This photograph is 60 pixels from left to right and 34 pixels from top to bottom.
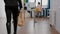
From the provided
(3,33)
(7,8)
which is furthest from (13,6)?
(3,33)

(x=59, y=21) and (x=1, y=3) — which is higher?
(x=1, y=3)

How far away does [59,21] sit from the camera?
5.61m

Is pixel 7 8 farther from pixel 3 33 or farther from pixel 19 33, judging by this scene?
pixel 19 33

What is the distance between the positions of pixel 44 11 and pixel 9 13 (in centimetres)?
1041

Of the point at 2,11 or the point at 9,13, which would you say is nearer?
the point at 9,13

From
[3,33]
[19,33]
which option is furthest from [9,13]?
[19,33]

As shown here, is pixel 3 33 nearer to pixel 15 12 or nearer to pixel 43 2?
pixel 15 12

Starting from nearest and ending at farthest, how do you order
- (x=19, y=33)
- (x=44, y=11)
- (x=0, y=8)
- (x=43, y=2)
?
(x=19, y=33)
(x=0, y=8)
(x=44, y=11)
(x=43, y=2)

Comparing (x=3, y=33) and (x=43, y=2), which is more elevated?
(x=43, y=2)

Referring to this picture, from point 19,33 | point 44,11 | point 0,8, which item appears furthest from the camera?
point 44,11

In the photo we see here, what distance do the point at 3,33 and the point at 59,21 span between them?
2.08 meters

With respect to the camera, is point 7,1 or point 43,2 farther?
point 43,2

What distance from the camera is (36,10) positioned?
11.0 meters

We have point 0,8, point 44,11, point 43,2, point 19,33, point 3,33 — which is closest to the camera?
point 3,33
